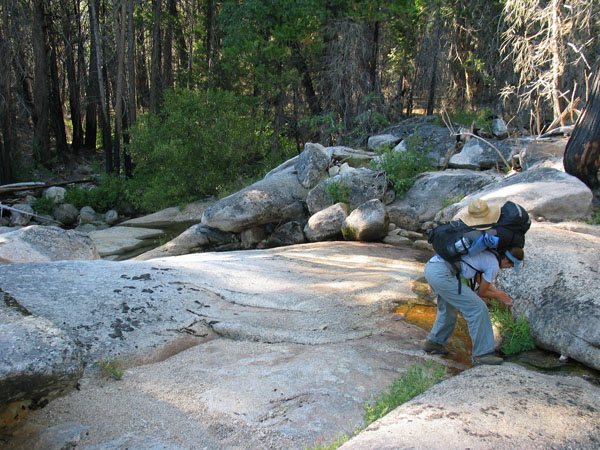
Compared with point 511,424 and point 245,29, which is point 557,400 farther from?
point 245,29

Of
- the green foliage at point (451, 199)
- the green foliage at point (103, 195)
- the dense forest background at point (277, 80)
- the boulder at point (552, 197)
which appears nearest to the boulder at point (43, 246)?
the boulder at point (552, 197)

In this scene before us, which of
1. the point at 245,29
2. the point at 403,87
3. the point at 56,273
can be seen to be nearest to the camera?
the point at 56,273

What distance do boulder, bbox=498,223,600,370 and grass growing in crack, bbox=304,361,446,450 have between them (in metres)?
1.38

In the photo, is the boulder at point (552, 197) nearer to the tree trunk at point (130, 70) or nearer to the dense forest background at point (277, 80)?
the dense forest background at point (277, 80)

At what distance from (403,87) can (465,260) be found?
16010 mm

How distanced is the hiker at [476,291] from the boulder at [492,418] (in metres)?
0.68

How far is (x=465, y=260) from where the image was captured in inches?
152

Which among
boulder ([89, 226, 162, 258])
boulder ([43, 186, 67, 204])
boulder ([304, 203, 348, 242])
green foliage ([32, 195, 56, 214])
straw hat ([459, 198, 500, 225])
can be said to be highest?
straw hat ([459, 198, 500, 225])

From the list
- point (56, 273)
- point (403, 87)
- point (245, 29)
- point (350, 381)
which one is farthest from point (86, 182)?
point (350, 381)

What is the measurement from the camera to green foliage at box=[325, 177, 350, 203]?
11312mm

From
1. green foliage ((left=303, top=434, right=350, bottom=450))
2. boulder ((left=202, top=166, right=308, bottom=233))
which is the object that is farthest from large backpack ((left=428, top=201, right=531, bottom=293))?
boulder ((left=202, top=166, right=308, bottom=233))

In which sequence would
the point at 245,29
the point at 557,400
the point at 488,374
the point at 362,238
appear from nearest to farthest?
the point at 557,400, the point at 488,374, the point at 362,238, the point at 245,29

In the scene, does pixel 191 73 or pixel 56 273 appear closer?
pixel 56 273

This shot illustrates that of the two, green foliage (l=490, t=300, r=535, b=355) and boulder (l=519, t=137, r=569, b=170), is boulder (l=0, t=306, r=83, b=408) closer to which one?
green foliage (l=490, t=300, r=535, b=355)
